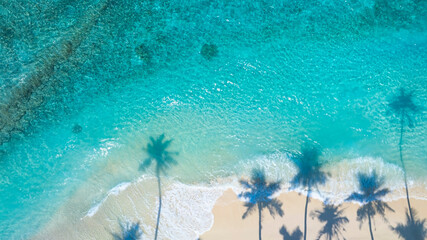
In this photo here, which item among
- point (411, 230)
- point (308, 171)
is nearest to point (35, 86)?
point (308, 171)

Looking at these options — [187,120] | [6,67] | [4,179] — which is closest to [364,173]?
[187,120]

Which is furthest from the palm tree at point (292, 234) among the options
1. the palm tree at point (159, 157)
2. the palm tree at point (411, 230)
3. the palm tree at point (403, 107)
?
the palm tree at point (403, 107)

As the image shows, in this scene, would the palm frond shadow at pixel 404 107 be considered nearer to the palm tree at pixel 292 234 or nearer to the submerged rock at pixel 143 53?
the palm tree at pixel 292 234

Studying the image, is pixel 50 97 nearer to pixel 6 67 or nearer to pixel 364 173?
pixel 6 67

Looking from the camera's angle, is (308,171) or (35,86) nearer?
(308,171)

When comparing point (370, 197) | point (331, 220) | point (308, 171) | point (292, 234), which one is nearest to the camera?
point (292, 234)

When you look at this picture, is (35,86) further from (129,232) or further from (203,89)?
(129,232)

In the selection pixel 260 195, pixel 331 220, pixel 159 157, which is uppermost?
pixel 159 157
